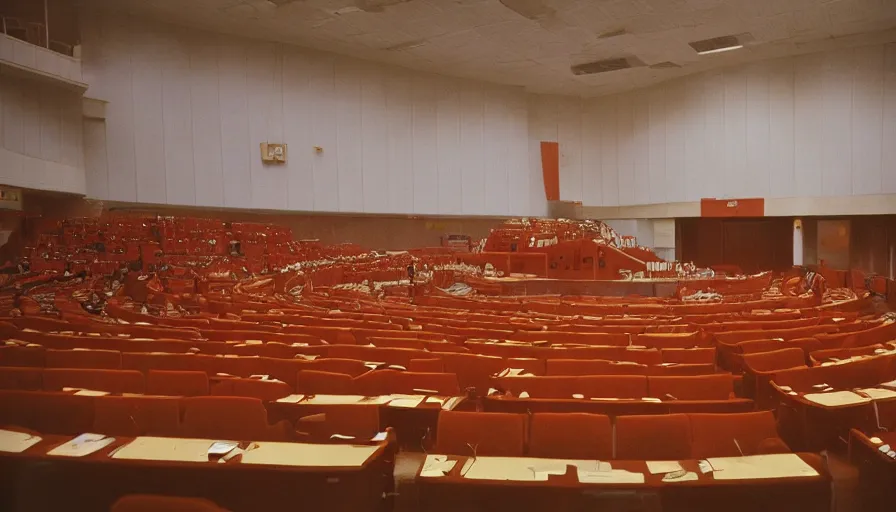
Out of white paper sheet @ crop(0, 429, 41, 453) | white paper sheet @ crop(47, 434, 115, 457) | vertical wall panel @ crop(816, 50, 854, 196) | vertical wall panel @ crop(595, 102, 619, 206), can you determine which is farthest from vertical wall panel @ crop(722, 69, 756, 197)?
white paper sheet @ crop(0, 429, 41, 453)

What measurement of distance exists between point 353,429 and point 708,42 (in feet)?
84.2

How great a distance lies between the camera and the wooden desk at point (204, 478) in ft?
9.01

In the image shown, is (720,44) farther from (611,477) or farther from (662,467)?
(611,477)

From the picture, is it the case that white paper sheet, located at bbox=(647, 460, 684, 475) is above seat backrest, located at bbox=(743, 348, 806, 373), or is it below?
above

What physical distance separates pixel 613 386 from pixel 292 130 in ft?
75.5

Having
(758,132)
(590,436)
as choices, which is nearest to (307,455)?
(590,436)

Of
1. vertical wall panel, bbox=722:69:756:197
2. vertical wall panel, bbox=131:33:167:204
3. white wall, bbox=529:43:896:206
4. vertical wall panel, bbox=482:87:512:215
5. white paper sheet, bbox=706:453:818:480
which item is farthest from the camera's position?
vertical wall panel, bbox=482:87:512:215

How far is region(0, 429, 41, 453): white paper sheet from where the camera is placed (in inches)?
118

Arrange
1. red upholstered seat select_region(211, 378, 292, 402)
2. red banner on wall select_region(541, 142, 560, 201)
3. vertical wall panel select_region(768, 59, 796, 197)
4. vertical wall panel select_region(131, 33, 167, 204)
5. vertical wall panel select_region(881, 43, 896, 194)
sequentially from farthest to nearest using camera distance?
red banner on wall select_region(541, 142, 560, 201) → vertical wall panel select_region(768, 59, 796, 197) → vertical wall panel select_region(881, 43, 896, 194) → vertical wall panel select_region(131, 33, 167, 204) → red upholstered seat select_region(211, 378, 292, 402)

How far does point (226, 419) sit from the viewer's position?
3666 millimetres

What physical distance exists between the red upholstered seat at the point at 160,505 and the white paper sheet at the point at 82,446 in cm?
104

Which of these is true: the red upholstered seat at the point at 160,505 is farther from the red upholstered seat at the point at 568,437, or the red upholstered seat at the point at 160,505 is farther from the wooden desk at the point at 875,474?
the wooden desk at the point at 875,474

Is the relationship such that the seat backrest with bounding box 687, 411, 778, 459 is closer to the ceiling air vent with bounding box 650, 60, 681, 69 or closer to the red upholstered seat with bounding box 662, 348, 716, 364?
the red upholstered seat with bounding box 662, 348, 716, 364

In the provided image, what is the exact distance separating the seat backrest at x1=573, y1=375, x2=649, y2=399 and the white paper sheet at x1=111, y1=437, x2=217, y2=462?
2.91 metres
